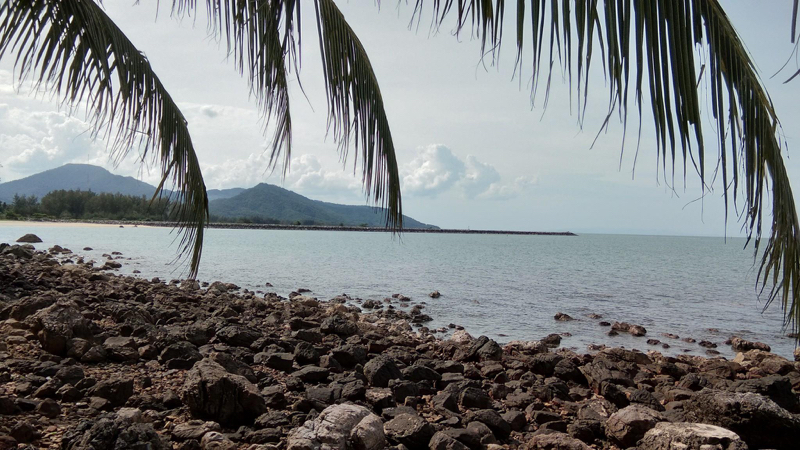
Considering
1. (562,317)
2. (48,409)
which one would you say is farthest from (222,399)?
(562,317)

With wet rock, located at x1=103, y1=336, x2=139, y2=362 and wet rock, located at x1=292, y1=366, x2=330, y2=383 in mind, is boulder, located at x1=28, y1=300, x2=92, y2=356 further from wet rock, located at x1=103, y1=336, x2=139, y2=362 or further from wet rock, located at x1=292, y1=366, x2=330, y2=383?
wet rock, located at x1=292, y1=366, x2=330, y2=383

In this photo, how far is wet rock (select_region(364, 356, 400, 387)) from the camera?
4.99 metres

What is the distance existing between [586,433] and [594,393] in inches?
68.8

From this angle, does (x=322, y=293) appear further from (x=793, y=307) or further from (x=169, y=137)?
(x=793, y=307)

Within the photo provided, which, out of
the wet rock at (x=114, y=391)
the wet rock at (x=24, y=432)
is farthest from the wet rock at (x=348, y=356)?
the wet rock at (x=24, y=432)

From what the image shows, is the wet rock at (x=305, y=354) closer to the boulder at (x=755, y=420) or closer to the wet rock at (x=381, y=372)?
the wet rock at (x=381, y=372)

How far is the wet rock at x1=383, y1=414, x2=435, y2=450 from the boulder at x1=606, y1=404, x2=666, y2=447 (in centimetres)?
164

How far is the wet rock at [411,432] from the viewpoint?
3.62 meters

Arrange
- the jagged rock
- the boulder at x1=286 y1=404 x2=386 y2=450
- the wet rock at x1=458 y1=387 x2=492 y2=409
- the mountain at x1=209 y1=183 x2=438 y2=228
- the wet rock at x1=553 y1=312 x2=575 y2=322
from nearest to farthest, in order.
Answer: the jagged rock < the boulder at x1=286 y1=404 x2=386 y2=450 < the wet rock at x1=458 y1=387 x2=492 y2=409 < the wet rock at x1=553 y1=312 x2=575 y2=322 < the mountain at x1=209 y1=183 x2=438 y2=228

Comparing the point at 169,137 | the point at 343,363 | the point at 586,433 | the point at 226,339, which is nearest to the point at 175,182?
the point at 169,137

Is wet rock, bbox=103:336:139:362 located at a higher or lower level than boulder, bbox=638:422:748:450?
higher

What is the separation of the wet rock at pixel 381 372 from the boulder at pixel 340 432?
1.47m

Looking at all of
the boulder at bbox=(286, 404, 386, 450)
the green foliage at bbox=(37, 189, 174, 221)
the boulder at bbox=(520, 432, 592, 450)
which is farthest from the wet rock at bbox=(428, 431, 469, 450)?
the green foliage at bbox=(37, 189, 174, 221)

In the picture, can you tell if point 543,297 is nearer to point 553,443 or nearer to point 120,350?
point 553,443
